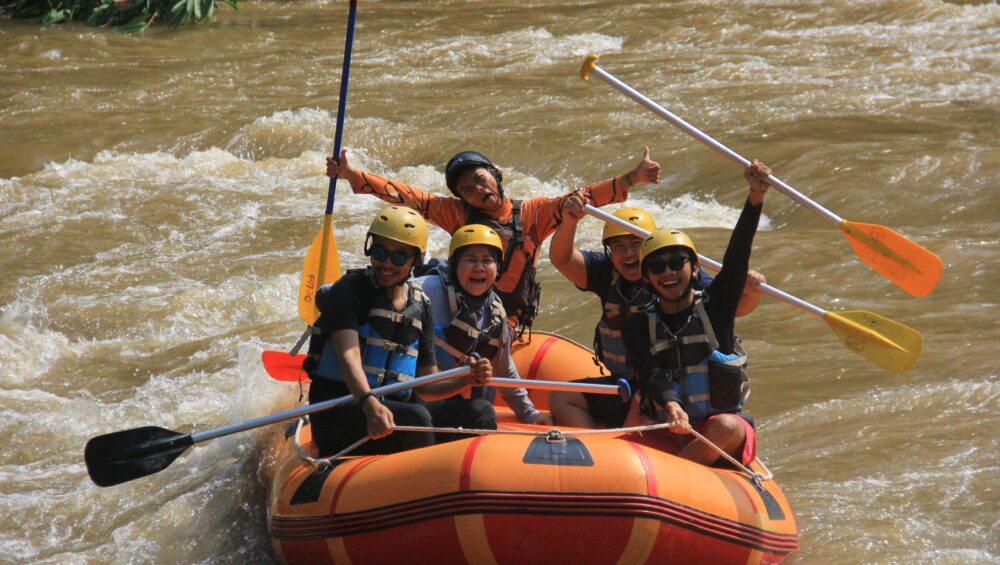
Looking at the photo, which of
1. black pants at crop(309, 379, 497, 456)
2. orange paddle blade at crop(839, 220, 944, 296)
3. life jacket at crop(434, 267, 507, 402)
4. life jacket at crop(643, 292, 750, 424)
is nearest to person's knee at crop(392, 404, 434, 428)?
black pants at crop(309, 379, 497, 456)

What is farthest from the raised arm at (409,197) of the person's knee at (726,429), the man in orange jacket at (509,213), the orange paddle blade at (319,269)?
the person's knee at (726,429)

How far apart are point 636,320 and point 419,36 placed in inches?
481

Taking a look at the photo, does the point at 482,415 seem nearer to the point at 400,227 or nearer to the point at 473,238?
the point at 473,238

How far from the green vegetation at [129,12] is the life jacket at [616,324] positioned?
13420 mm

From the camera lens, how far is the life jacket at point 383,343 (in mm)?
4363

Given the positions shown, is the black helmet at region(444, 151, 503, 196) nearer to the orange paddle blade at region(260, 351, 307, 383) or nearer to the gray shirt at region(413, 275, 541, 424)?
the gray shirt at region(413, 275, 541, 424)

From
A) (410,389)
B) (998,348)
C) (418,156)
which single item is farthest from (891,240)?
(418,156)

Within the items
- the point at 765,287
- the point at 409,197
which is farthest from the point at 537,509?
the point at 409,197

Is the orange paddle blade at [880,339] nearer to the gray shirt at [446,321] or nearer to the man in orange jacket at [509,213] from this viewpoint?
the man in orange jacket at [509,213]

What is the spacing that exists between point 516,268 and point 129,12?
1357cm

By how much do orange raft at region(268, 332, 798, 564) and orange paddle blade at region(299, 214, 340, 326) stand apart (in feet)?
5.27

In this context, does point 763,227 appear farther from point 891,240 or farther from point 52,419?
point 52,419

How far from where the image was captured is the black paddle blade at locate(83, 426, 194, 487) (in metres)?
4.59

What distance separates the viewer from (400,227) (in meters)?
4.30
